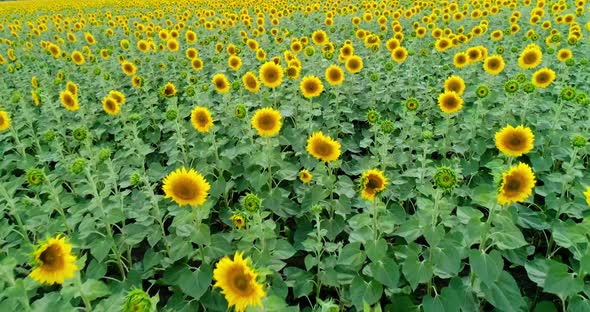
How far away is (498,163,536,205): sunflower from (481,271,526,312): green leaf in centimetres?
70

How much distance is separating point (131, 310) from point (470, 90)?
5511 mm

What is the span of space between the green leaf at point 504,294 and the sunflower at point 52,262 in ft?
8.90

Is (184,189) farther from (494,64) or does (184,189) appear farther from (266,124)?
(494,64)

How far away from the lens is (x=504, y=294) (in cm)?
285

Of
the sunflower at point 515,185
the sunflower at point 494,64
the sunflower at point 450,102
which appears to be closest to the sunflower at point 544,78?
the sunflower at point 494,64

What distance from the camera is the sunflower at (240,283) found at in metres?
2.05

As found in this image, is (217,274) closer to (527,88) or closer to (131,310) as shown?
(131,310)

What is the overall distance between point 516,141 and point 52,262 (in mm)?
3288

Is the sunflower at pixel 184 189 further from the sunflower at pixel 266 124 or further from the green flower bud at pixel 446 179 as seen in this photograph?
the green flower bud at pixel 446 179

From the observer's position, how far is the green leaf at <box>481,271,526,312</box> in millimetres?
2812

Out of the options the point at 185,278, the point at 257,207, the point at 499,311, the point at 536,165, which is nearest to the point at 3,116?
the point at 185,278

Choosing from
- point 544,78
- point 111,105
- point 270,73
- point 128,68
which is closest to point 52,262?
point 111,105

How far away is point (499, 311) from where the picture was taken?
3100 millimetres

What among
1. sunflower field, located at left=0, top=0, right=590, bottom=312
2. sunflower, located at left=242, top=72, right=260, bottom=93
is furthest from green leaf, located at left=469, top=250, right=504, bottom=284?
sunflower, located at left=242, top=72, right=260, bottom=93
